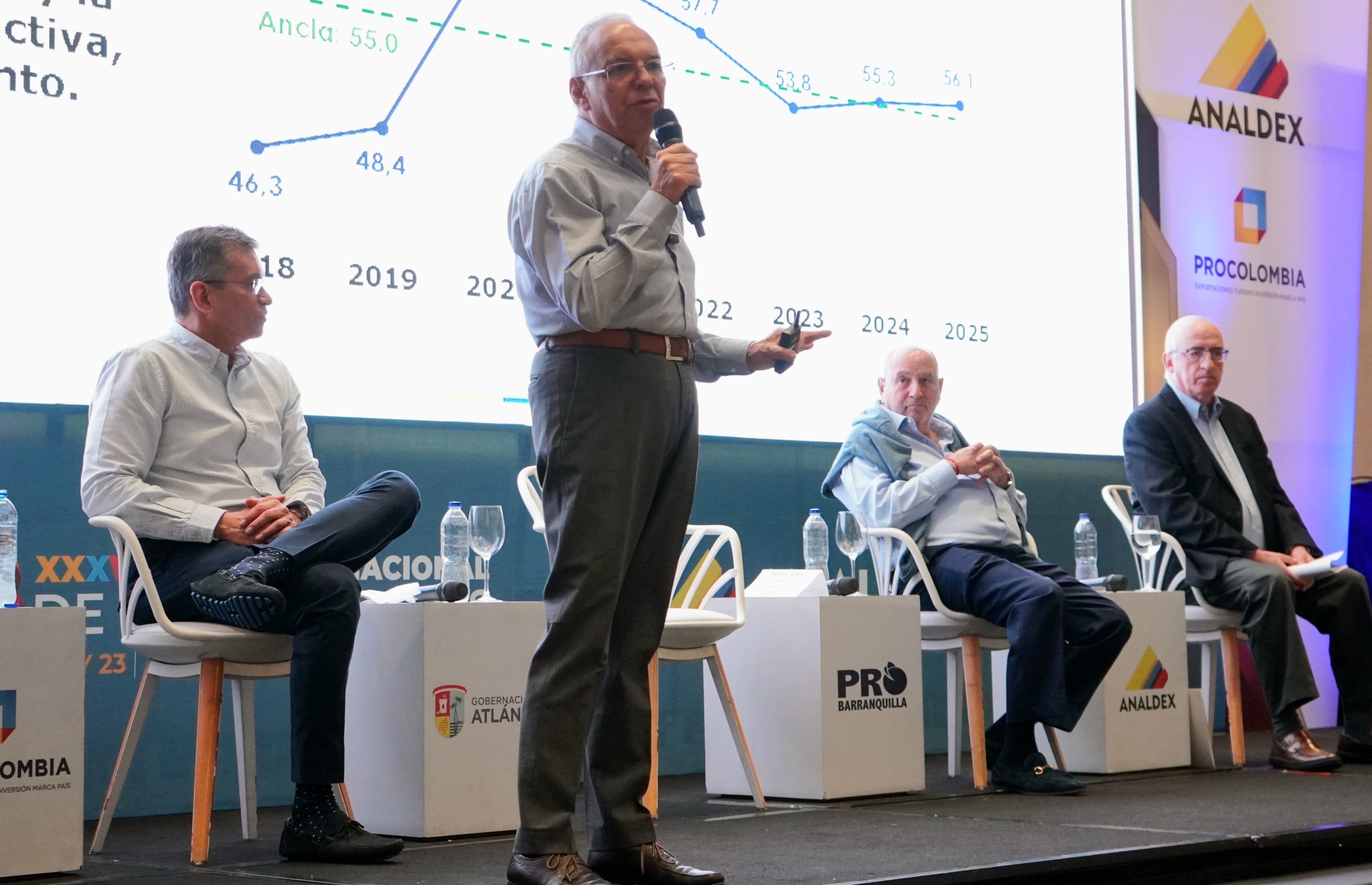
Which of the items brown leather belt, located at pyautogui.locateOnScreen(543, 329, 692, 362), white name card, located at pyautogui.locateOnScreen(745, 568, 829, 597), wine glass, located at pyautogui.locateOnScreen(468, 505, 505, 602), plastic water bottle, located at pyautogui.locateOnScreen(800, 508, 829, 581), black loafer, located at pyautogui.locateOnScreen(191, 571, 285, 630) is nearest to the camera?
brown leather belt, located at pyautogui.locateOnScreen(543, 329, 692, 362)

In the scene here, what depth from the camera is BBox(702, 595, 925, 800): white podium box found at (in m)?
3.96

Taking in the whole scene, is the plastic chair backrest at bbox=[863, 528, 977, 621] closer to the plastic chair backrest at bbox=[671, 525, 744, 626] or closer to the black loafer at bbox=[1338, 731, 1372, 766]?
the plastic chair backrest at bbox=[671, 525, 744, 626]

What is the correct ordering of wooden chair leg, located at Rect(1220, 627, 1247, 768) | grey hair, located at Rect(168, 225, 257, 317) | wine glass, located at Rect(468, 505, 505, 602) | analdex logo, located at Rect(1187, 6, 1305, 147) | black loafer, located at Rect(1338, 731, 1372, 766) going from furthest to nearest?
analdex logo, located at Rect(1187, 6, 1305, 147) → wooden chair leg, located at Rect(1220, 627, 1247, 768) → black loafer, located at Rect(1338, 731, 1372, 766) → wine glass, located at Rect(468, 505, 505, 602) → grey hair, located at Rect(168, 225, 257, 317)

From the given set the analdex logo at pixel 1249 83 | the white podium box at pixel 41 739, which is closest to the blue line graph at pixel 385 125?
the white podium box at pixel 41 739

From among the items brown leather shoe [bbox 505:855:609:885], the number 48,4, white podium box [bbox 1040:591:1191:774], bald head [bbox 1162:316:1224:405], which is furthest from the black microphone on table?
bald head [bbox 1162:316:1224:405]

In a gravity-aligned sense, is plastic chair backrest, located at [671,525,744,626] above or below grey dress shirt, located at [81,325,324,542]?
below

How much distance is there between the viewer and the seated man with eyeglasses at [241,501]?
2951 millimetres

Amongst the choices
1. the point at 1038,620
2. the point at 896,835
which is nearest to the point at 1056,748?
the point at 1038,620

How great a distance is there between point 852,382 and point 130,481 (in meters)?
2.64

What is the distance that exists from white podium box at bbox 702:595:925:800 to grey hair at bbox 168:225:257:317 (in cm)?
164

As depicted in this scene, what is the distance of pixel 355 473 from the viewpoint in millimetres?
4133

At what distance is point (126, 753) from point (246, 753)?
0.27m

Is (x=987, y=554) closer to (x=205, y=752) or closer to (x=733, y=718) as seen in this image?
(x=733, y=718)

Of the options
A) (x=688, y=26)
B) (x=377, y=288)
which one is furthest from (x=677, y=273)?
(x=688, y=26)
